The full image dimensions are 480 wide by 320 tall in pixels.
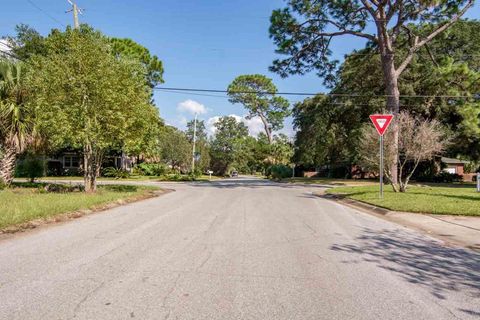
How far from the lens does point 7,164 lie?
18562 mm

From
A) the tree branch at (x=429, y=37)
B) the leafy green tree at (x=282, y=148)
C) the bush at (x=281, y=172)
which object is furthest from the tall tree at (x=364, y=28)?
the leafy green tree at (x=282, y=148)

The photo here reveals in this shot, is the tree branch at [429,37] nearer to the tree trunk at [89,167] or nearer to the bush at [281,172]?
the tree trunk at [89,167]

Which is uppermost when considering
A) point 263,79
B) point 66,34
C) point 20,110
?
point 263,79

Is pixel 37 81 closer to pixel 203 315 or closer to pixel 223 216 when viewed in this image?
pixel 223 216

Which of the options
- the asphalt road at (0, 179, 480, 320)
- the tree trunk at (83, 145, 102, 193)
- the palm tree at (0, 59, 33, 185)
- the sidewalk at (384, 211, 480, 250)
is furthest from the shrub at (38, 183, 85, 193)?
the sidewalk at (384, 211, 480, 250)

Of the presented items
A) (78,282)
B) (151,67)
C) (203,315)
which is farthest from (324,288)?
(151,67)

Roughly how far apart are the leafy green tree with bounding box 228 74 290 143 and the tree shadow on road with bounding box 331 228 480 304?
5359cm

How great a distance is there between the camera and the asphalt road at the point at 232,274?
3986 millimetres

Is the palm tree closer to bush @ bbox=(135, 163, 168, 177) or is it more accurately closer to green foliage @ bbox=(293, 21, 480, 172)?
green foliage @ bbox=(293, 21, 480, 172)

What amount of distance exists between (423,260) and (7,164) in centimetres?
1881

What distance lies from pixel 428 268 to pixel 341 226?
3763 millimetres

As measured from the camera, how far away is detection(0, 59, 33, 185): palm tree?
1739 centimetres

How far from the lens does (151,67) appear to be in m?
40.0

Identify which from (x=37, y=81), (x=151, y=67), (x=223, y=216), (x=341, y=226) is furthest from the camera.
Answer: (x=151, y=67)
